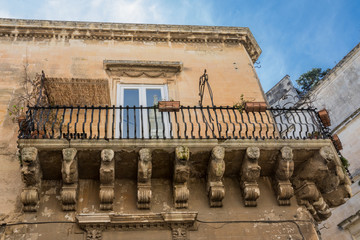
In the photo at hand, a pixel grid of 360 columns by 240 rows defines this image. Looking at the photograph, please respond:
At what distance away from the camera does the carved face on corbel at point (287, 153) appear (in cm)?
654

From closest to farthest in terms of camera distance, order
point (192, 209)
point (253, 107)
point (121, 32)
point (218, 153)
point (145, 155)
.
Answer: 1. point (145, 155)
2. point (218, 153)
3. point (192, 209)
4. point (253, 107)
5. point (121, 32)

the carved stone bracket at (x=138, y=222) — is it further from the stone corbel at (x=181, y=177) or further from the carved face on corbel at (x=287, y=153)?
the carved face on corbel at (x=287, y=153)

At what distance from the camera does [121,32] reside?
9.96 metres

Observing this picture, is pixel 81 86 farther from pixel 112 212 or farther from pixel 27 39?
pixel 112 212

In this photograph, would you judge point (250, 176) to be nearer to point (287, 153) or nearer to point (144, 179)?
point (287, 153)

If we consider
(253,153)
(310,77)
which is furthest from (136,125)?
(310,77)

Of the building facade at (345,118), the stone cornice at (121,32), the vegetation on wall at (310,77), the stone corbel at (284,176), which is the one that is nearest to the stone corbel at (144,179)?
the stone corbel at (284,176)

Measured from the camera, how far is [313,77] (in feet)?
82.8

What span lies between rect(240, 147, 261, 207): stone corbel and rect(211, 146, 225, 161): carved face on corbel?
441 millimetres

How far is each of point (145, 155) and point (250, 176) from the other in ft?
6.13

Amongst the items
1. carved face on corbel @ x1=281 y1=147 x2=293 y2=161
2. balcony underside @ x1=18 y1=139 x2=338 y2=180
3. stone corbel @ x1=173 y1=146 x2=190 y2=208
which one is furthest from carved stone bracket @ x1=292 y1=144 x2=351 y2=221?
stone corbel @ x1=173 y1=146 x2=190 y2=208

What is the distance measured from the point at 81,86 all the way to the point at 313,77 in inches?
801

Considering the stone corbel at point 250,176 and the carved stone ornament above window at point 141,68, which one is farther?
the carved stone ornament above window at point 141,68

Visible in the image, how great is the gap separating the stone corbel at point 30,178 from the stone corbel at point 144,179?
5.41 ft
